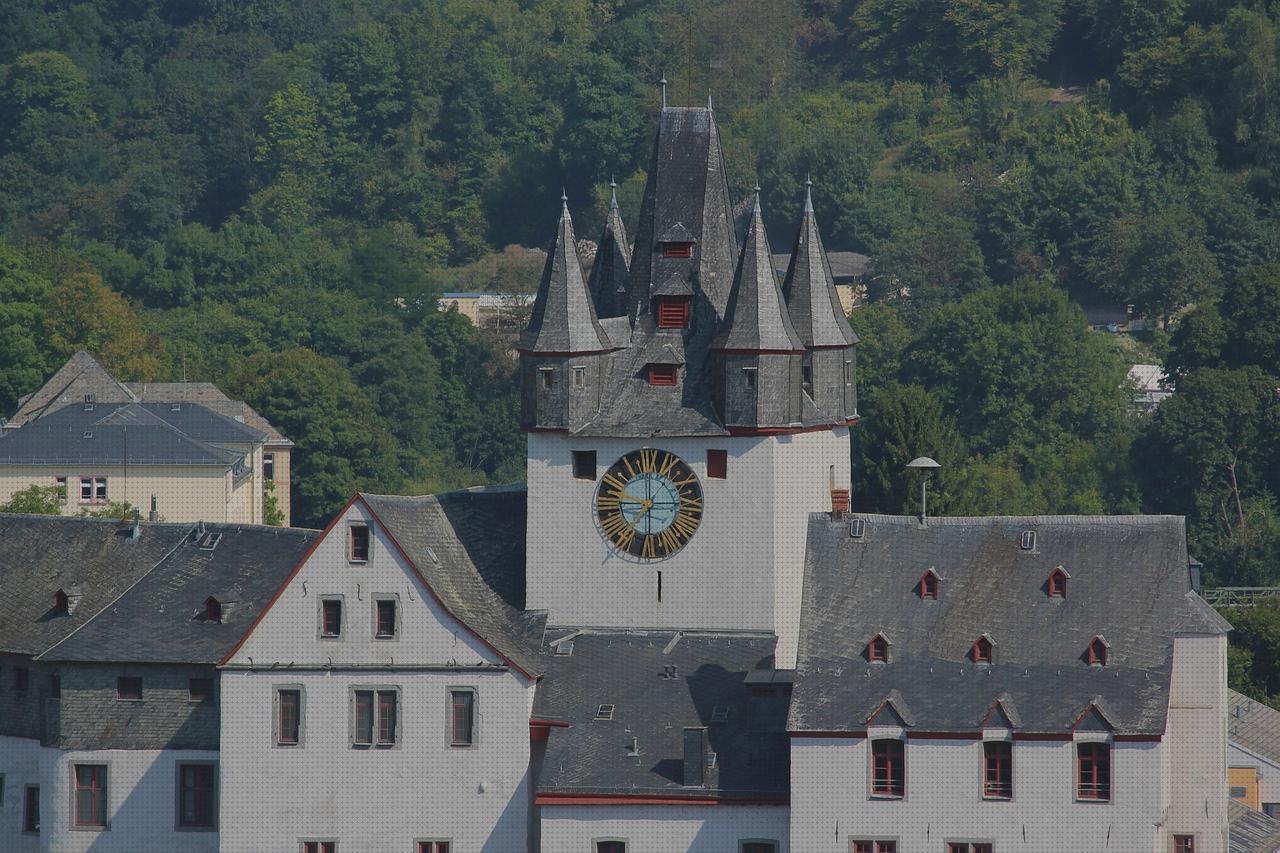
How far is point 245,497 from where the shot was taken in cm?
17650

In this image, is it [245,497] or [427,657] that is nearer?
[427,657]

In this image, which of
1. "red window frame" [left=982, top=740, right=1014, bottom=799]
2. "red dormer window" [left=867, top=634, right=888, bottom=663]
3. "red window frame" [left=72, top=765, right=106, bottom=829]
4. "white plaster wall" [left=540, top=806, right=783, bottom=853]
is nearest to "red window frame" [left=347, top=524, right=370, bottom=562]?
"white plaster wall" [left=540, top=806, right=783, bottom=853]

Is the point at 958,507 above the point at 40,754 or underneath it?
above

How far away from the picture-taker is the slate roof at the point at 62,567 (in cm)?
11144

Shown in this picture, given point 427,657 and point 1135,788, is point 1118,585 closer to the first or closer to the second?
point 1135,788

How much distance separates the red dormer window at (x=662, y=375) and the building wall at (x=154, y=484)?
6249 cm

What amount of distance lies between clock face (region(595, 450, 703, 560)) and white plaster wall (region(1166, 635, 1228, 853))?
13746 mm

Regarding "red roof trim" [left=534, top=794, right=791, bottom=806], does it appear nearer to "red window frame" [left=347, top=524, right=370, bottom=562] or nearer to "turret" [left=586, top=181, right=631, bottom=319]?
"red window frame" [left=347, top=524, right=370, bottom=562]

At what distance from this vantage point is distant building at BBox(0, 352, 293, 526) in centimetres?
16938

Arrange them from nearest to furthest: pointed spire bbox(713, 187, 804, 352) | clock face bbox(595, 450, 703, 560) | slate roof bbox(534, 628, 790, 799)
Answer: slate roof bbox(534, 628, 790, 799) < pointed spire bbox(713, 187, 804, 352) < clock face bbox(595, 450, 703, 560)

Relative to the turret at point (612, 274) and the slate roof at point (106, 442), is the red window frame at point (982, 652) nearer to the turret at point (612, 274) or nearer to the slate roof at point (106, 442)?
the turret at point (612, 274)

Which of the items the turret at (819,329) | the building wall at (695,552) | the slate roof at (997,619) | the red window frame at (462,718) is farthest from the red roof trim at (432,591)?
the turret at (819,329)

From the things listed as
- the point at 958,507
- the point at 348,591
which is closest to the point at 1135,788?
the point at 348,591

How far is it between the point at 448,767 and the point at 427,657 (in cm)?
294
